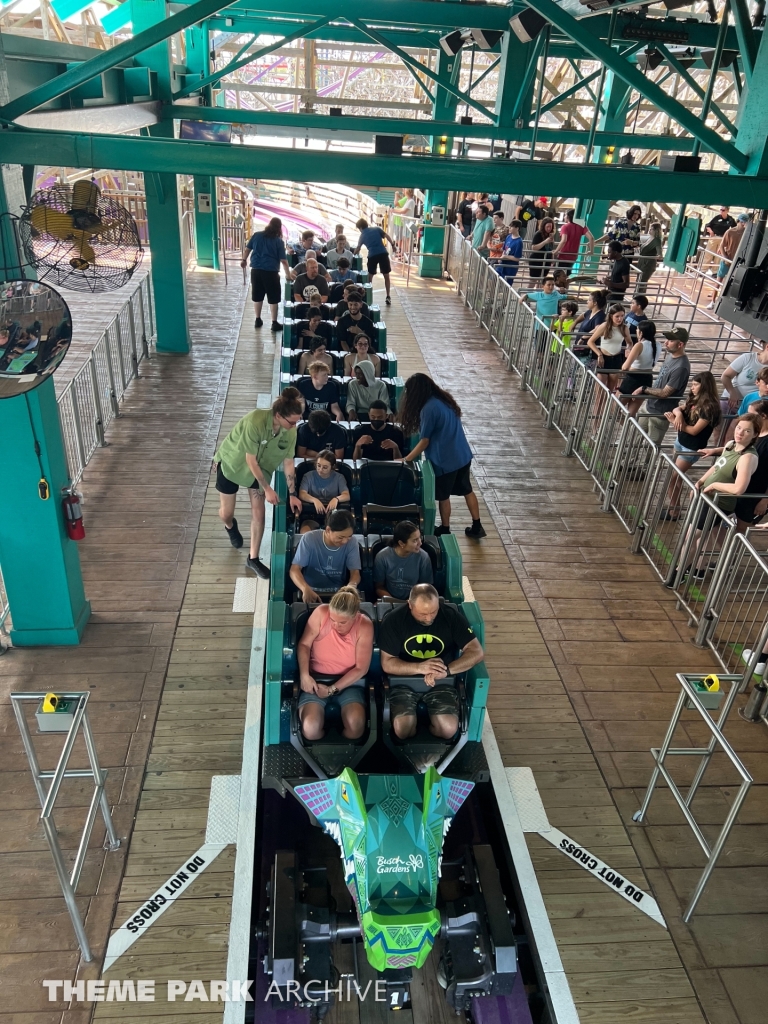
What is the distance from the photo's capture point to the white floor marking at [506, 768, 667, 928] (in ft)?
13.7

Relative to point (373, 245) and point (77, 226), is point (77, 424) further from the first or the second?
point (373, 245)

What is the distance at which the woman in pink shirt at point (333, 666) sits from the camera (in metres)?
4.40

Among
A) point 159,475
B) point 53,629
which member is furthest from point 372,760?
point 159,475

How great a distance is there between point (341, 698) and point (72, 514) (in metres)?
2.35

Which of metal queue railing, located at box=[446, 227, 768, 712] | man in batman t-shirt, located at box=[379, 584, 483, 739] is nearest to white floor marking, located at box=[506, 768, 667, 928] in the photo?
man in batman t-shirt, located at box=[379, 584, 483, 739]

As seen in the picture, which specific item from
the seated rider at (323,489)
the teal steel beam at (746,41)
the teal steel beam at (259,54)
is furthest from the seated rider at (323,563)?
the teal steel beam at (259,54)

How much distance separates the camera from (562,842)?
4.45 m

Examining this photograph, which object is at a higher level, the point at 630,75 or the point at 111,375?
the point at 630,75

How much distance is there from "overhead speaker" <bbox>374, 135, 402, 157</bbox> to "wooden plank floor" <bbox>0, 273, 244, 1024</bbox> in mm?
3553

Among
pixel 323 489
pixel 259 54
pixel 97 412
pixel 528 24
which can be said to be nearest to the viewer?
pixel 323 489

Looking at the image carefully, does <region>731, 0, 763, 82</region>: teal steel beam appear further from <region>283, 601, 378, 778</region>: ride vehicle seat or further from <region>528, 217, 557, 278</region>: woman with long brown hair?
<region>528, 217, 557, 278</region>: woman with long brown hair

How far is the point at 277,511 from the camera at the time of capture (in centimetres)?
602

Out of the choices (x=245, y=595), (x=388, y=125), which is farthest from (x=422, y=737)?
(x=388, y=125)

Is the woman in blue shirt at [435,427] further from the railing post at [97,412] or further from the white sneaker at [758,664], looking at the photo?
the railing post at [97,412]
